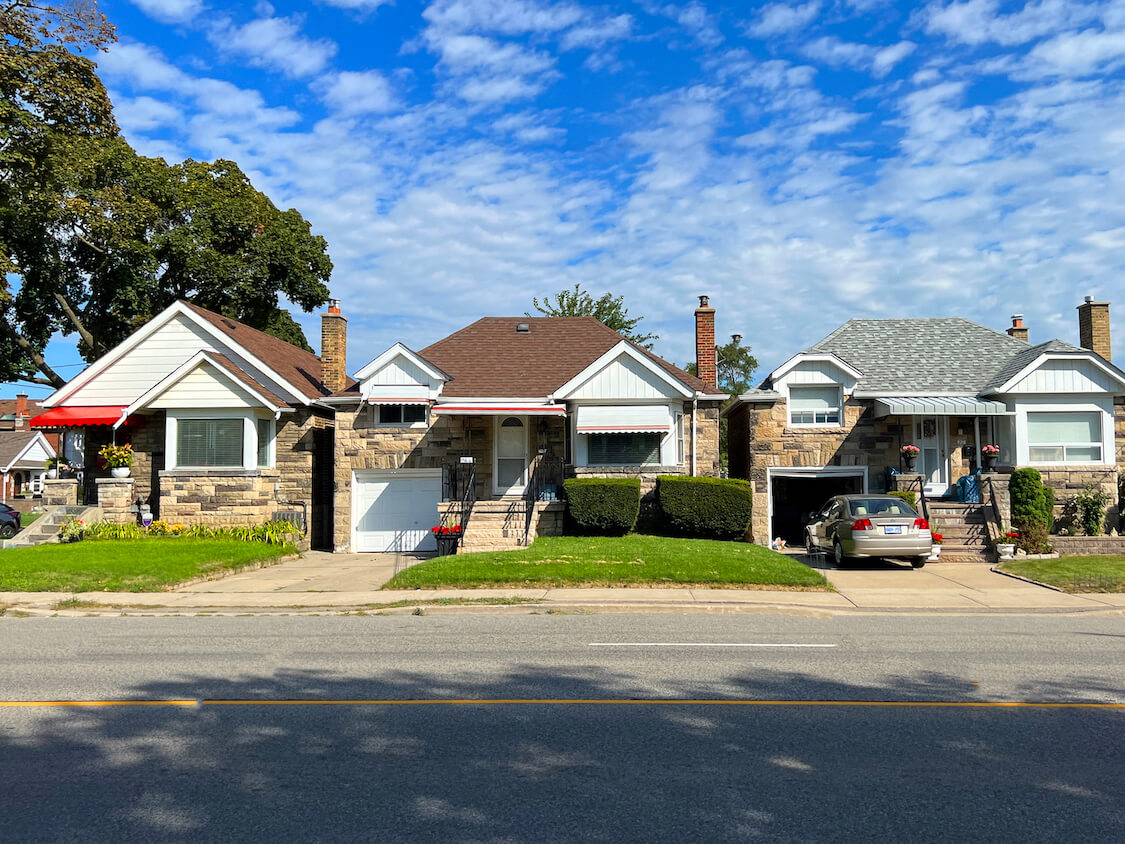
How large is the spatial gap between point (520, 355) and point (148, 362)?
→ 37.0 feet

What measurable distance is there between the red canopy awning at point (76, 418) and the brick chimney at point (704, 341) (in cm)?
1660

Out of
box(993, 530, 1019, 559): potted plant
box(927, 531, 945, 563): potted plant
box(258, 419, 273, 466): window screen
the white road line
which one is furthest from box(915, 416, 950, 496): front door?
box(258, 419, 273, 466): window screen

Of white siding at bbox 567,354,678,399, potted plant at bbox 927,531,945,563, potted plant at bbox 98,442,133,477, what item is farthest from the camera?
potted plant at bbox 98,442,133,477

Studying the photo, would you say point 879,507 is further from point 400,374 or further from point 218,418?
point 218,418

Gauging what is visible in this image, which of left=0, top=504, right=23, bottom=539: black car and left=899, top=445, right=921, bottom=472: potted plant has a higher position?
left=899, top=445, right=921, bottom=472: potted plant

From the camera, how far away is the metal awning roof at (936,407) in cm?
2172

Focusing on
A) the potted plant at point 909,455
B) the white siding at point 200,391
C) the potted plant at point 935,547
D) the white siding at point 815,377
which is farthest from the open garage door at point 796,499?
the white siding at point 200,391

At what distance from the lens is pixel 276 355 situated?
26.0 meters

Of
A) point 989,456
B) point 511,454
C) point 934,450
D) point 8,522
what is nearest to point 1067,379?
point 989,456

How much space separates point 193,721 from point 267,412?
57.7 feet

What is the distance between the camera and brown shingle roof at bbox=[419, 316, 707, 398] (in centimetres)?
2377

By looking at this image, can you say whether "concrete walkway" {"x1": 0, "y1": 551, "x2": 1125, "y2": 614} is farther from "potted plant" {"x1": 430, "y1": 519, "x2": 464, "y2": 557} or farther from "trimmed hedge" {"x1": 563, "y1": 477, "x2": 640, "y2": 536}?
"trimmed hedge" {"x1": 563, "y1": 477, "x2": 640, "y2": 536}

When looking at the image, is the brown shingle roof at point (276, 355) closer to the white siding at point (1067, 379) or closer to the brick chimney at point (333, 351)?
the brick chimney at point (333, 351)

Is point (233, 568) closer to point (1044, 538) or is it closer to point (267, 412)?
point (267, 412)
